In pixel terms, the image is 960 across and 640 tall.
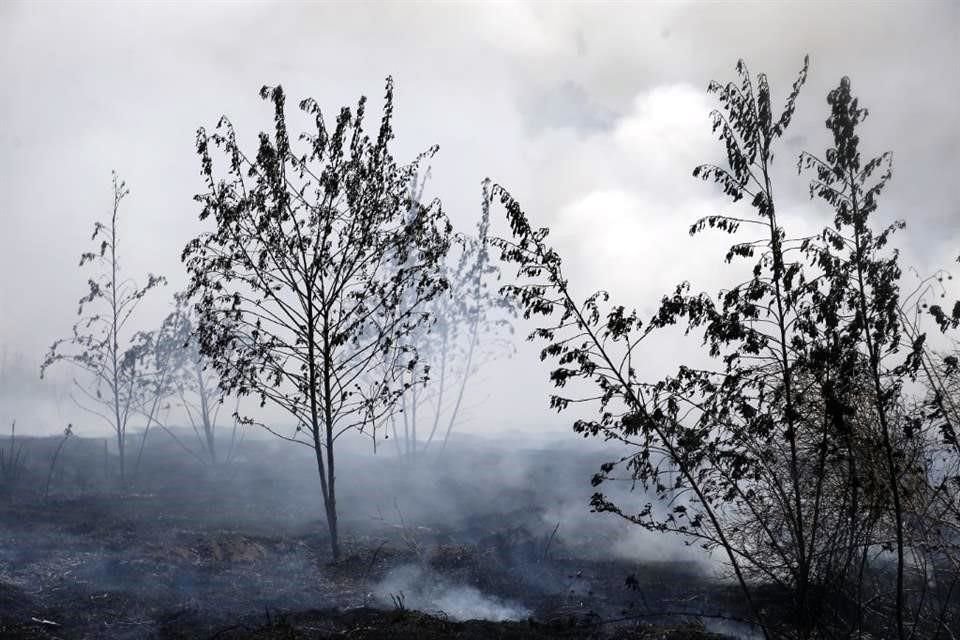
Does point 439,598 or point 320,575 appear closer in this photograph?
point 439,598

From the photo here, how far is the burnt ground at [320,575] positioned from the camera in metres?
11.7

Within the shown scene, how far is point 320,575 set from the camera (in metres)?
15.8

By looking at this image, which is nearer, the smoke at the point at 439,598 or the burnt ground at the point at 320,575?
the burnt ground at the point at 320,575

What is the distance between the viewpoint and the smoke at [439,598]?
14234mm

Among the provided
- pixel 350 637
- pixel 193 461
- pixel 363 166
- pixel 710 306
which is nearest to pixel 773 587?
pixel 350 637

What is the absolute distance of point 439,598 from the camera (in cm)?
1512

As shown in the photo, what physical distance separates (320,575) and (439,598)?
110 inches

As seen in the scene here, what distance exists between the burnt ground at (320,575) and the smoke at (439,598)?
0.05m

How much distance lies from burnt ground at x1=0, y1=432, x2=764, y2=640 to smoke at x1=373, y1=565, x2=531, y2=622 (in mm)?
48

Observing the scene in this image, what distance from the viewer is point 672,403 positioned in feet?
24.7

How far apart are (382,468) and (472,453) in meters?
9.26

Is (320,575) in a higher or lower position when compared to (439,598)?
higher

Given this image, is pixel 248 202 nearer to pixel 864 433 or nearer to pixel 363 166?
pixel 363 166

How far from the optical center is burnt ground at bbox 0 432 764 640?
1174cm
